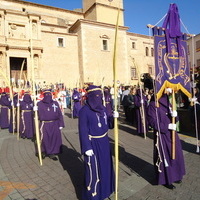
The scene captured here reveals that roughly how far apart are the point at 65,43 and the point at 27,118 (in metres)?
23.5

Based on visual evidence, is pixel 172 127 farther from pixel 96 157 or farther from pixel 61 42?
pixel 61 42

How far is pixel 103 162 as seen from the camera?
3.29 metres

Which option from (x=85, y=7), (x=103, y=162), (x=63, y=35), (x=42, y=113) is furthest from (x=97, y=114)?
(x=85, y=7)

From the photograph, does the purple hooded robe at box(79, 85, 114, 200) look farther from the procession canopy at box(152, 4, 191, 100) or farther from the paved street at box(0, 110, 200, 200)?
the procession canopy at box(152, 4, 191, 100)

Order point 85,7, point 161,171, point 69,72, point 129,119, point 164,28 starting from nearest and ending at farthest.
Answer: point 161,171 < point 164,28 < point 129,119 < point 69,72 < point 85,7

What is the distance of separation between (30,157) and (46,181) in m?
1.87

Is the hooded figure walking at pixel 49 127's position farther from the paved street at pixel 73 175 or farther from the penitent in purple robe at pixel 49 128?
the paved street at pixel 73 175

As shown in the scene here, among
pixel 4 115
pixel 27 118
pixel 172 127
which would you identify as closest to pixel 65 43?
pixel 4 115

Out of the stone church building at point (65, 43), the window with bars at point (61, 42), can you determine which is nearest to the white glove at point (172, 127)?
the stone church building at point (65, 43)

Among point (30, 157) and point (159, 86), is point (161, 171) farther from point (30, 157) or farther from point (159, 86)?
point (30, 157)

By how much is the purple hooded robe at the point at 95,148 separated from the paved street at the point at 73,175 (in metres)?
0.58

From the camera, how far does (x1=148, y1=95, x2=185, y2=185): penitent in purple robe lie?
146 inches

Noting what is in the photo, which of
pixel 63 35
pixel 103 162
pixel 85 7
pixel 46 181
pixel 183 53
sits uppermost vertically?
pixel 85 7

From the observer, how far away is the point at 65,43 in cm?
2994
